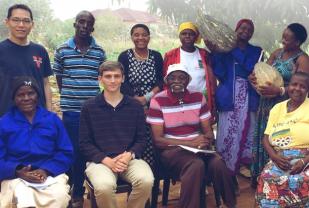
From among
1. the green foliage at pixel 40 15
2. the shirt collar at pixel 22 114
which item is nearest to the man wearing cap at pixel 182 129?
the shirt collar at pixel 22 114

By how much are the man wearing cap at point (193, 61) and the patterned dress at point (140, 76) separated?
0.20 metres

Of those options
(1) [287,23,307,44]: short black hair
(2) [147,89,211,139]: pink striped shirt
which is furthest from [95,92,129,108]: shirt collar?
(1) [287,23,307,44]: short black hair

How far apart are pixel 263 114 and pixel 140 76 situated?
1.46m

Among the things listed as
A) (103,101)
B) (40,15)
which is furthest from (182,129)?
(40,15)

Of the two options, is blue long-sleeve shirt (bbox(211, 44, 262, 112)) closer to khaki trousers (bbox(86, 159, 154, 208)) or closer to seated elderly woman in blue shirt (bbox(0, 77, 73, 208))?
khaki trousers (bbox(86, 159, 154, 208))

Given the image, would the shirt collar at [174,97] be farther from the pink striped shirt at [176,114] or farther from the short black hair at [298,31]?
the short black hair at [298,31]

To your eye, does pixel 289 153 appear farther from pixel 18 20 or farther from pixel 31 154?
pixel 18 20

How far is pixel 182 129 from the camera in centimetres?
419

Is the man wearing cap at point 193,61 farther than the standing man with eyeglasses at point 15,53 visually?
Yes

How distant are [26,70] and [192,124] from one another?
1.74 metres

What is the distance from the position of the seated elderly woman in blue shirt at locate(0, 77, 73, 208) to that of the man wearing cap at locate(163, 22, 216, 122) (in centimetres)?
158

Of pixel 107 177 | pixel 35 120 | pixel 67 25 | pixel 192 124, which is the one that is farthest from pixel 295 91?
pixel 67 25

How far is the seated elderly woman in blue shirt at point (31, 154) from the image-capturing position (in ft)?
10.9

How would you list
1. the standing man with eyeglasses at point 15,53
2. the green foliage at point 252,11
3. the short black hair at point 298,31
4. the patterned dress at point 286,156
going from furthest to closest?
1. the green foliage at point 252,11
2. the short black hair at point 298,31
3. the standing man with eyeglasses at point 15,53
4. the patterned dress at point 286,156
